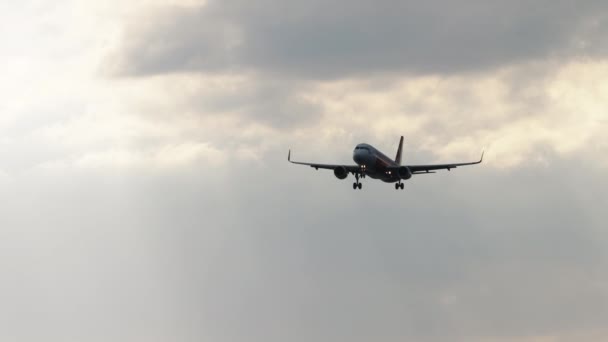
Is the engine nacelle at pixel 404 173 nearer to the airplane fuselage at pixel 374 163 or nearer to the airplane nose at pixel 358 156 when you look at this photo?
the airplane fuselage at pixel 374 163

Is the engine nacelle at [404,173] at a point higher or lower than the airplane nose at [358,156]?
higher

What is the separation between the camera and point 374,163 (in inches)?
6403

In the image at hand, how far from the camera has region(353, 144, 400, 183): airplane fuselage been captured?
161000mm

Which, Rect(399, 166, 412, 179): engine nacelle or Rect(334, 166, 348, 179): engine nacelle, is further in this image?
Rect(334, 166, 348, 179): engine nacelle

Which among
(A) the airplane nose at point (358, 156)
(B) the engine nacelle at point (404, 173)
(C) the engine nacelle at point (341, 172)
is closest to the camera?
(A) the airplane nose at point (358, 156)

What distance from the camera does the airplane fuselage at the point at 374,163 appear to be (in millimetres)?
161000

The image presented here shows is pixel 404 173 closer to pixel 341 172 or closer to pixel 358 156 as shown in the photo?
pixel 341 172

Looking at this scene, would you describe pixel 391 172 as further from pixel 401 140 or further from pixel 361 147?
pixel 401 140

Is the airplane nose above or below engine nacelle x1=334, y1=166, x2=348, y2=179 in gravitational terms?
below

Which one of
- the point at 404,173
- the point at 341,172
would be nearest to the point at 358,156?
the point at 341,172

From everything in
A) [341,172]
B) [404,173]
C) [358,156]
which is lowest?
[358,156]

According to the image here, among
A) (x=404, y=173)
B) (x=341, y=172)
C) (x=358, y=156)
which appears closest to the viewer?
(x=358, y=156)

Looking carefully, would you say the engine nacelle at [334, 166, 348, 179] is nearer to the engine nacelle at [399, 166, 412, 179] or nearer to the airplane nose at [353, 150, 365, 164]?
the airplane nose at [353, 150, 365, 164]

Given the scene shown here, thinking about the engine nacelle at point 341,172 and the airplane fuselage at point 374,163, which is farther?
the engine nacelle at point 341,172
